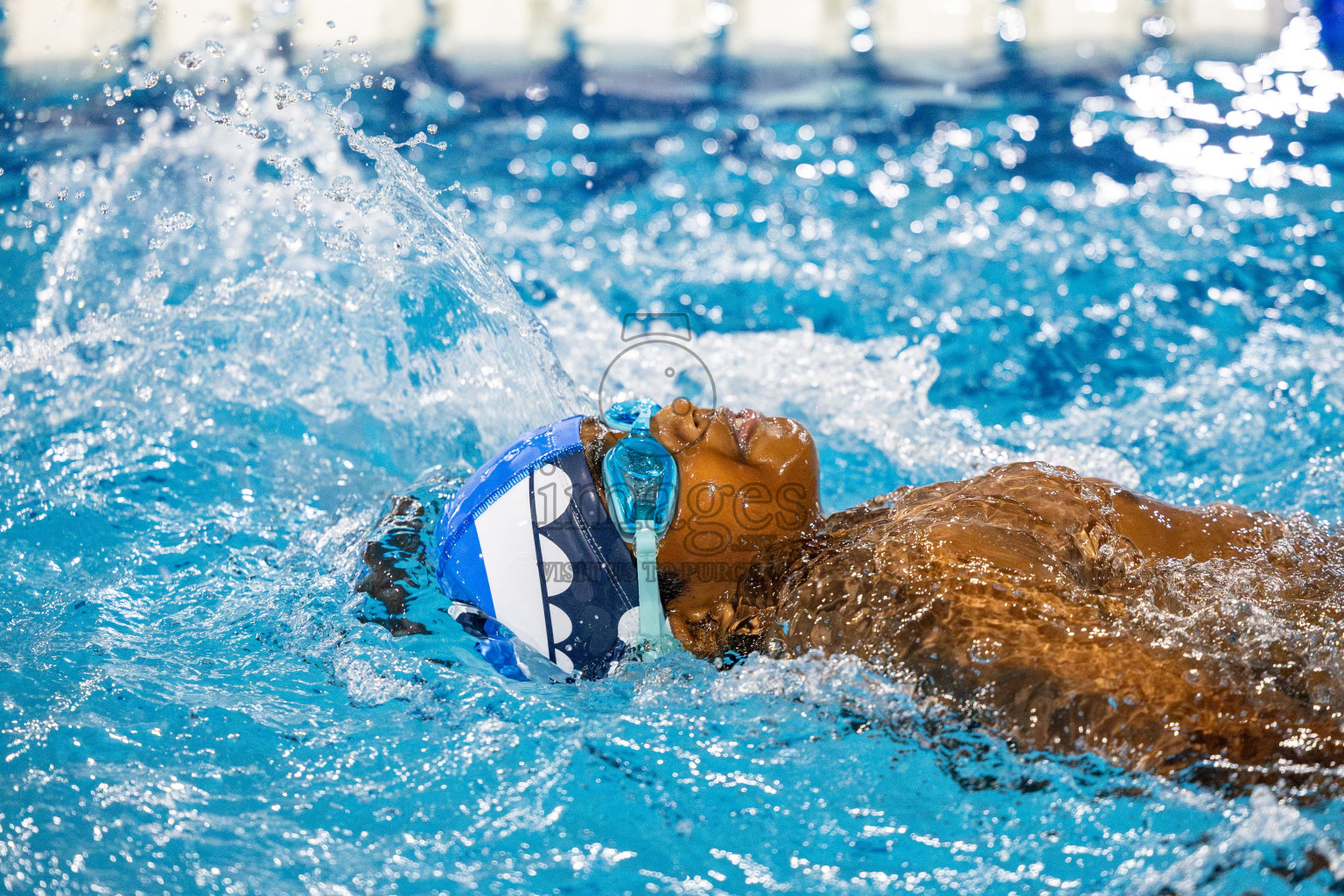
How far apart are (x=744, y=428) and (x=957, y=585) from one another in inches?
21.3

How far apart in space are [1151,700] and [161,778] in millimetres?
1808

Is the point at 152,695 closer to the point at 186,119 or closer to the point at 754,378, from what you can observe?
A: the point at 754,378

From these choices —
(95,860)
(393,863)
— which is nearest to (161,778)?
(95,860)

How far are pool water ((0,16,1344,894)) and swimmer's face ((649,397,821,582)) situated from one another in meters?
0.25

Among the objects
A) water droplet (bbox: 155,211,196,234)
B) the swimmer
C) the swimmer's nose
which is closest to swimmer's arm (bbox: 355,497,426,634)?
the swimmer

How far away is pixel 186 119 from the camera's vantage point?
5676 mm

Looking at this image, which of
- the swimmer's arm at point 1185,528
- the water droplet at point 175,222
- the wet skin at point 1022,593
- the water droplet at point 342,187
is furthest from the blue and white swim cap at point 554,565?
the water droplet at point 175,222

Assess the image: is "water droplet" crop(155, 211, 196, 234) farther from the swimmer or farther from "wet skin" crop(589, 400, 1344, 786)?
"wet skin" crop(589, 400, 1344, 786)

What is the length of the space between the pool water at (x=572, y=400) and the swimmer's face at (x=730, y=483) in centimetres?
25

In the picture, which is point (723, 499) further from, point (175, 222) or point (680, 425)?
point (175, 222)

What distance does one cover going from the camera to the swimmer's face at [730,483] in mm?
2197

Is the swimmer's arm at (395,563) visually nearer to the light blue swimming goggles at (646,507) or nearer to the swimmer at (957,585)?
the swimmer at (957,585)

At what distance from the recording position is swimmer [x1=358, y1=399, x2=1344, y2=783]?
1766mm

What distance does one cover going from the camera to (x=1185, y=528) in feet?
7.73
